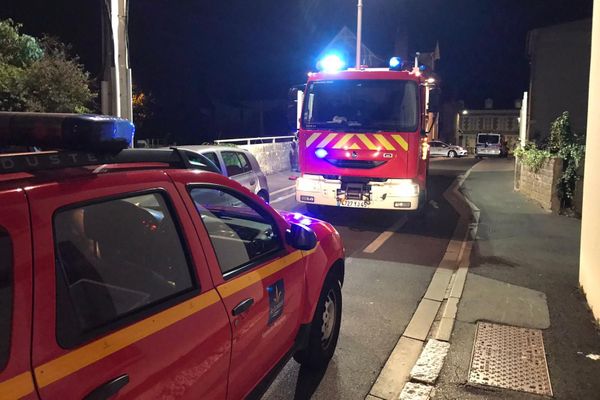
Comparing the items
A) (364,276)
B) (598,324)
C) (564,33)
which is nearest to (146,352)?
(598,324)

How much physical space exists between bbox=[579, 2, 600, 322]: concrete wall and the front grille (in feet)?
12.8

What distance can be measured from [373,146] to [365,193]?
86 cm

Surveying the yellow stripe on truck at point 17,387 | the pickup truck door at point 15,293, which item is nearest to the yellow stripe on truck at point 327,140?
the pickup truck door at point 15,293

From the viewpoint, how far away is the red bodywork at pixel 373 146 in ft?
29.2

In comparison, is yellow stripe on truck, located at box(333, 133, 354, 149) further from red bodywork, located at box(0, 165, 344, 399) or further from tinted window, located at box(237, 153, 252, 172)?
red bodywork, located at box(0, 165, 344, 399)

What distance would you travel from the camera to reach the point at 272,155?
19.8 meters

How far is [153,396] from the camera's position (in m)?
1.96

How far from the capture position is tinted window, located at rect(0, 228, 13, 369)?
1569 mm

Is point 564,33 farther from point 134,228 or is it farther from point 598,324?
point 134,228

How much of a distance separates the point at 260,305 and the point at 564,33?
3591 cm

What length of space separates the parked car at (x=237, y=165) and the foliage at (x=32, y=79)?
6435 millimetres

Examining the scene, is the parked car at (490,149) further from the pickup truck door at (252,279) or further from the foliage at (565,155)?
the pickup truck door at (252,279)

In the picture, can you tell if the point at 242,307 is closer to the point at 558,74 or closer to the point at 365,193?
the point at 365,193

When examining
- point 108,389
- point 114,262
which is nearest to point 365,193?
point 114,262
